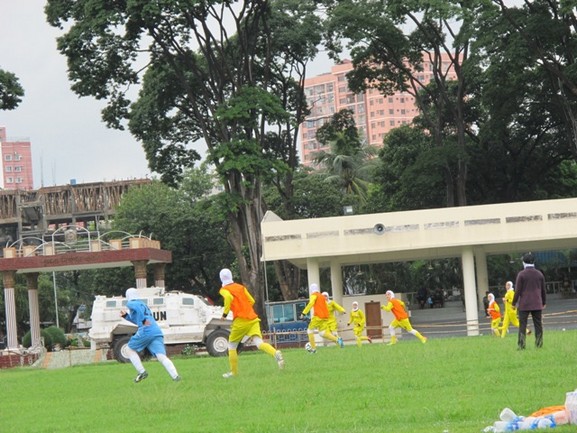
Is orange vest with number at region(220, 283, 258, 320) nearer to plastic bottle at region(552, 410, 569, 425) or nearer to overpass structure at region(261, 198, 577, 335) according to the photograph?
plastic bottle at region(552, 410, 569, 425)

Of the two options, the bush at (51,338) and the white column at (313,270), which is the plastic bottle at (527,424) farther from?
the bush at (51,338)

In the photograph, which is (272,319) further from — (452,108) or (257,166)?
(452,108)

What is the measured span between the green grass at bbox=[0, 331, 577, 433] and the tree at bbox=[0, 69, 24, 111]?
67.2ft

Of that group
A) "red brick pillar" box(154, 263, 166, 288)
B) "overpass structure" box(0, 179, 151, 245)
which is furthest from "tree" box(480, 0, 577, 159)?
"overpass structure" box(0, 179, 151, 245)

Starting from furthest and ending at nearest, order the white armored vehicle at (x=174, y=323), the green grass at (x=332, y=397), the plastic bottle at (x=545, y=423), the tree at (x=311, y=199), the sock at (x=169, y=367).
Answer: the tree at (x=311, y=199), the white armored vehicle at (x=174, y=323), the sock at (x=169, y=367), the green grass at (x=332, y=397), the plastic bottle at (x=545, y=423)

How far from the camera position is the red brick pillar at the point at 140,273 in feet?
182

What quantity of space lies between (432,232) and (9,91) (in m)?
16.5

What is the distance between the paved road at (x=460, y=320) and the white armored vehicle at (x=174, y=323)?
24.0ft

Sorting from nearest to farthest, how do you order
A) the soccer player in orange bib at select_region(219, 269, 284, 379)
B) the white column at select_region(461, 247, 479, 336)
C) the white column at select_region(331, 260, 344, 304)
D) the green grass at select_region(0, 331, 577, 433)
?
the green grass at select_region(0, 331, 577, 433) < the soccer player in orange bib at select_region(219, 269, 284, 379) < the white column at select_region(461, 247, 479, 336) < the white column at select_region(331, 260, 344, 304)

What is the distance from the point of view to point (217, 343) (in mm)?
43812

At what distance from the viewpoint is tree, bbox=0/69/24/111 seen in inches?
1713

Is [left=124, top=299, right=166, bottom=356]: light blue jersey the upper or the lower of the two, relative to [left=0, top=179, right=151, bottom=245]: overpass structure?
lower

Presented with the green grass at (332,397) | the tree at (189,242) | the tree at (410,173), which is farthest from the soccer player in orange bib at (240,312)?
the tree at (189,242)

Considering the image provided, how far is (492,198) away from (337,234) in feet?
62.5
